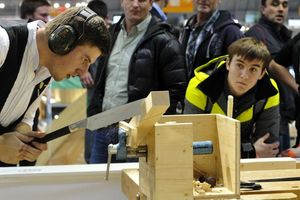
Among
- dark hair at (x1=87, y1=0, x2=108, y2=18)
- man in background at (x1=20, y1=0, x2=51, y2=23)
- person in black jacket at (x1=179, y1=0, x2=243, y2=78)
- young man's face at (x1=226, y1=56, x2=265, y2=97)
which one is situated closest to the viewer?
young man's face at (x1=226, y1=56, x2=265, y2=97)

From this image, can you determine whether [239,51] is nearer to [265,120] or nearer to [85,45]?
[265,120]

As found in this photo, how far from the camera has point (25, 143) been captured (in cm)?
165

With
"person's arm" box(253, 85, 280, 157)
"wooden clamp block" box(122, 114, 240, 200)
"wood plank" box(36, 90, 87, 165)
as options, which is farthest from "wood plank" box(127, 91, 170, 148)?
"wood plank" box(36, 90, 87, 165)

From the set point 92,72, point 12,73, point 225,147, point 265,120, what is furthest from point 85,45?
point 92,72

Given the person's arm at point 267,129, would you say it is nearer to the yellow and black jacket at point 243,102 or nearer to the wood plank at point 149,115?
the yellow and black jacket at point 243,102

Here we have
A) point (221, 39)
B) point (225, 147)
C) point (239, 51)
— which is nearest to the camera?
point (225, 147)

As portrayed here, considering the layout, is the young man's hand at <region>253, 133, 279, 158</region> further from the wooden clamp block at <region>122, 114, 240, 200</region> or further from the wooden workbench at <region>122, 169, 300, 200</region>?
the wooden clamp block at <region>122, 114, 240, 200</region>

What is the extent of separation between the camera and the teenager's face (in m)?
1.61

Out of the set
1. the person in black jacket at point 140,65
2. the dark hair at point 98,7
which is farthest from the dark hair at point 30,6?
the person in black jacket at point 140,65

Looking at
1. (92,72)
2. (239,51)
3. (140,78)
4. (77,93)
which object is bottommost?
(77,93)

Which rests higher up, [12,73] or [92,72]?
[12,73]

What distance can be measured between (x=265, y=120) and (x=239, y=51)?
32 centimetres

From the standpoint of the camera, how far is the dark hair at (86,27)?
61.8 inches

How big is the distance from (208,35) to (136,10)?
0.41 metres
